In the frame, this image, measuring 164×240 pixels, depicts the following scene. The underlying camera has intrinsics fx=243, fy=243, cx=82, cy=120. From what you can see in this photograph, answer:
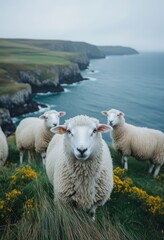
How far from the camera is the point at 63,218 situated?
11.0 feet

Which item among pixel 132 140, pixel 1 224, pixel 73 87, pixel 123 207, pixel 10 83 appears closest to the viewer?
pixel 1 224

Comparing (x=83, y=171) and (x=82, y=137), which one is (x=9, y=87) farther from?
(x=82, y=137)

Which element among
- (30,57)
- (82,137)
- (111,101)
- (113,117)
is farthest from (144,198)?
(30,57)

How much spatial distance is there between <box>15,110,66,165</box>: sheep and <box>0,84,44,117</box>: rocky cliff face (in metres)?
31.7

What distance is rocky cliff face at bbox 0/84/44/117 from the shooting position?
4066 cm

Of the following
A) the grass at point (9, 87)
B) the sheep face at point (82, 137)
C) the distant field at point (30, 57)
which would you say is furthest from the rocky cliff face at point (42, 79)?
the sheep face at point (82, 137)

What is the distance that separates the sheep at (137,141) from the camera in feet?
28.1

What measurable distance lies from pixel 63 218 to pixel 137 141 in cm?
586

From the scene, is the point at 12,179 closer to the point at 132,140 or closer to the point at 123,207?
the point at 123,207

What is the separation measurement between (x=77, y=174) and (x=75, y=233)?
3.52ft

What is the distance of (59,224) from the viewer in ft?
11.0

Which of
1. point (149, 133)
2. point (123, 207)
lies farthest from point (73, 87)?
point (123, 207)

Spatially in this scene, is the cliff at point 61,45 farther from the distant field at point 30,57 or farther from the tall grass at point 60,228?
the tall grass at point 60,228

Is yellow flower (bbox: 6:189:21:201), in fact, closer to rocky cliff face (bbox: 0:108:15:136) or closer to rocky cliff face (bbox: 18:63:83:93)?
rocky cliff face (bbox: 0:108:15:136)
